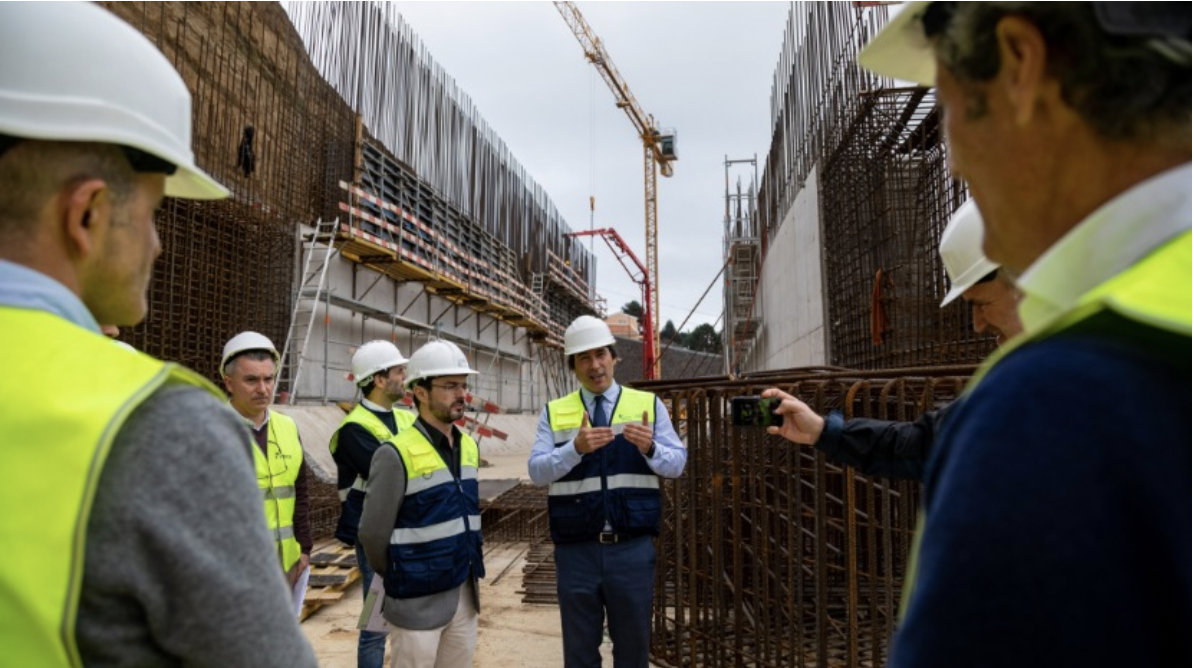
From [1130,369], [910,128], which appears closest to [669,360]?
[910,128]

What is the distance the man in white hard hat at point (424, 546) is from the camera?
3709 millimetres

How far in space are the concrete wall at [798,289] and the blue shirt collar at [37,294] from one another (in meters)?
9.18

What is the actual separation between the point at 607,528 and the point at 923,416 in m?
1.81

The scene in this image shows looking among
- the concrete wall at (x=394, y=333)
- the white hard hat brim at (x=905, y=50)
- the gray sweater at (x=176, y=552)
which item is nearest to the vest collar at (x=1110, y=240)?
the white hard hat brim at (x=905, y=50)

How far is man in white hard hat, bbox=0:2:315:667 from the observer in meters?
0.88

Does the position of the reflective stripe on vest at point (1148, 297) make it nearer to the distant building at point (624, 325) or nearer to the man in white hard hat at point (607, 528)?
the man in white hard hat at point (607, 528)

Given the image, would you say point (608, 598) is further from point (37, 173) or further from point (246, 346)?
point (37, 173)

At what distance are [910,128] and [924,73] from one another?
8594mm

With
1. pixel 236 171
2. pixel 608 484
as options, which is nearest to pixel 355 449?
pixel 608 484

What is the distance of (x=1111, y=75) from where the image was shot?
0.77m

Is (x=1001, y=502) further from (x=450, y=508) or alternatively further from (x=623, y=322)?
(x=623, y=322)

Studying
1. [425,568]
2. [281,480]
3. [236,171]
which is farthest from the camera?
[236,171]

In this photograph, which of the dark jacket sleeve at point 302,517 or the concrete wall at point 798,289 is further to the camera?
the concrete wall at point 798,289

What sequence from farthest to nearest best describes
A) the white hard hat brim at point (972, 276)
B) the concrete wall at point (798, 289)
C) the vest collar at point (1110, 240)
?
the concrete wall at point (798, 289) → the white hard hat brim at point (972, 276) → the vest collar at point (1110, 240)
